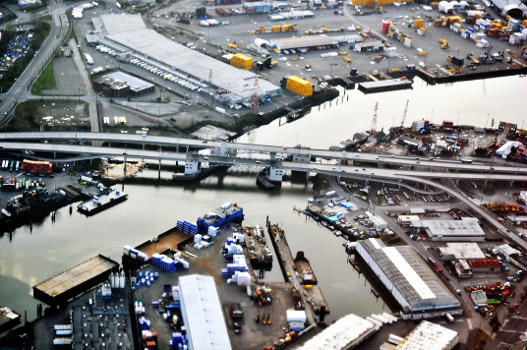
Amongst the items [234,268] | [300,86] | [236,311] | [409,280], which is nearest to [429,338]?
[409,280]

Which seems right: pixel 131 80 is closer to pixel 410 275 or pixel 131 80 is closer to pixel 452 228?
pixel 452 228

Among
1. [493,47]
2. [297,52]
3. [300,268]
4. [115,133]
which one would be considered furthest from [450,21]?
[300,268]

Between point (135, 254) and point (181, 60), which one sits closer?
point (135, 254)

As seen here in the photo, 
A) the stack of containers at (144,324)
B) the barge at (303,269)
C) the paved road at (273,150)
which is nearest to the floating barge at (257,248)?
the barge at (303,269)

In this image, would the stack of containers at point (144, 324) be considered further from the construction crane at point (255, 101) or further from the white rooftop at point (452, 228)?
the construction crane at point (255, 101)

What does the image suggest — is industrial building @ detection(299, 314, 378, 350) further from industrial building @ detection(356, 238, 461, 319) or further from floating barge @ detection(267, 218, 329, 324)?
industrial building @ detection(356, 238, 461, 319)
